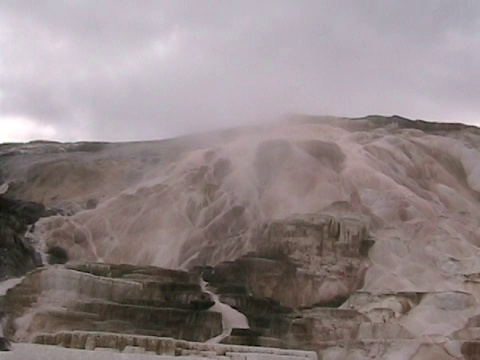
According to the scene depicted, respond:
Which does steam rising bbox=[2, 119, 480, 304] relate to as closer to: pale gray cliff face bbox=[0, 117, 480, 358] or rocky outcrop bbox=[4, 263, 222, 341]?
pale gray cliff face bbox=[0, 117, 480, 358]

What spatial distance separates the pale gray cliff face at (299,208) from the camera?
73.2 ft

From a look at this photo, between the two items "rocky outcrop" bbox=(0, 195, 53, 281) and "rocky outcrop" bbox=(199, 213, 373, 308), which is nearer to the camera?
"rocky outcrop" bbox=(0, 195, 53, 281)

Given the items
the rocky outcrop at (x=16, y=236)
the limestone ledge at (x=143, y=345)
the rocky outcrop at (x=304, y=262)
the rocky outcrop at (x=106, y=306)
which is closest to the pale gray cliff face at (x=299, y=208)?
the rocky outcrop at (x=304, y=262)

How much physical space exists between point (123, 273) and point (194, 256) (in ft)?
14.6

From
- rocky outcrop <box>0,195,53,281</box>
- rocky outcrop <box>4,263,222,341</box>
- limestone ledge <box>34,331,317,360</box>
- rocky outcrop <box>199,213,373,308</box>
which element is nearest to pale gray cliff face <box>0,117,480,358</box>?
rocky outcrop <box>199,213,373,308</box>

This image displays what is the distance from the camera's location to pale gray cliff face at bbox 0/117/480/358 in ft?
73.2

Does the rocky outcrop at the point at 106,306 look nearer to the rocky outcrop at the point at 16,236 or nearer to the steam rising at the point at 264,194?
the rocky outcrop at the point at 16,236

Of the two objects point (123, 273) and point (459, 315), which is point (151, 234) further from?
point (459, 315)

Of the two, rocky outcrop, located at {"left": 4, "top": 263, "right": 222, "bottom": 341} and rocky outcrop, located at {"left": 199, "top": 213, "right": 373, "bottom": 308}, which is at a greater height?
rocky outcrop, located at {"left": 199, "top": 213, "right": 373, "bottom": 308}

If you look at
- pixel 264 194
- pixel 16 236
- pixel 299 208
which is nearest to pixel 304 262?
pixel 299 208

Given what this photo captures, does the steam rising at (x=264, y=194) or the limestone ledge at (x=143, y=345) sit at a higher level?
the steam rising at (x=264, y=194)

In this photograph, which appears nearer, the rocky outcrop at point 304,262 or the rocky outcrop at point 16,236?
the rocky outcrop at point 16,236

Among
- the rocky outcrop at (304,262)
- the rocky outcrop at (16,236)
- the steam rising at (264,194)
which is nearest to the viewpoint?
the rocky outcrop at (16,236)

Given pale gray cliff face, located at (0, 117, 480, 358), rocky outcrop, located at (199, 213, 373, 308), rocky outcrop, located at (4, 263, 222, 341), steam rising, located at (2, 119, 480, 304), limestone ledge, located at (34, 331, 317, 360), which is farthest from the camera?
steam rising, located at (2, 119, 480, 304)
